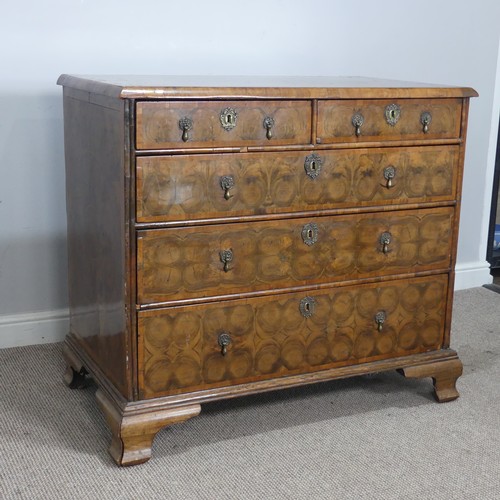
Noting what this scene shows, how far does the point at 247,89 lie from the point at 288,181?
0.27m

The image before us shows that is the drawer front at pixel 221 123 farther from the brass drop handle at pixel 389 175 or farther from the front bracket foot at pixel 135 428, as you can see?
the front bracket foot at pixel 135 428

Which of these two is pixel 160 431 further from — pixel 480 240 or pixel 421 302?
pixel 480 240

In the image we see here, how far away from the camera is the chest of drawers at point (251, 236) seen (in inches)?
79.9

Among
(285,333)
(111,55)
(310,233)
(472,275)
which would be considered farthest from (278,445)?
(472,275)

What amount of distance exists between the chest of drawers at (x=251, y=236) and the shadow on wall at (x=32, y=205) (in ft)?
0.99

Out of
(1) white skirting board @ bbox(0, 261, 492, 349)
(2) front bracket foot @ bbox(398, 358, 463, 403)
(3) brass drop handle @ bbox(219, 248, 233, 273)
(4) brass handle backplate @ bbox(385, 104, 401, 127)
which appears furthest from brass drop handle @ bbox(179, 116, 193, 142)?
(1) white skirting board @ bbox(0, 261, 492, 349)

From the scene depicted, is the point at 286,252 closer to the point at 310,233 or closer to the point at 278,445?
the point at 310,233

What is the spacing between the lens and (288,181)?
2168 mm

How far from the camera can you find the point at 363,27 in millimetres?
3135

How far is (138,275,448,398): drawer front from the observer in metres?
2.13

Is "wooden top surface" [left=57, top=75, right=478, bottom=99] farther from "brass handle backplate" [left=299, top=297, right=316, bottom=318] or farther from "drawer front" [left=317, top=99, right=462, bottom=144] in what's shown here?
"brass handle backplate" [left=299, top=297, right=316, bottom=318]

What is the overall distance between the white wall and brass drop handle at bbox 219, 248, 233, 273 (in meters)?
0.89

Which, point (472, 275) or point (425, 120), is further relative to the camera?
point (472, 275)

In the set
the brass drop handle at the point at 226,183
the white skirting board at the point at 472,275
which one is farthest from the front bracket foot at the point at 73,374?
the white skirting board at the point at 472,275
